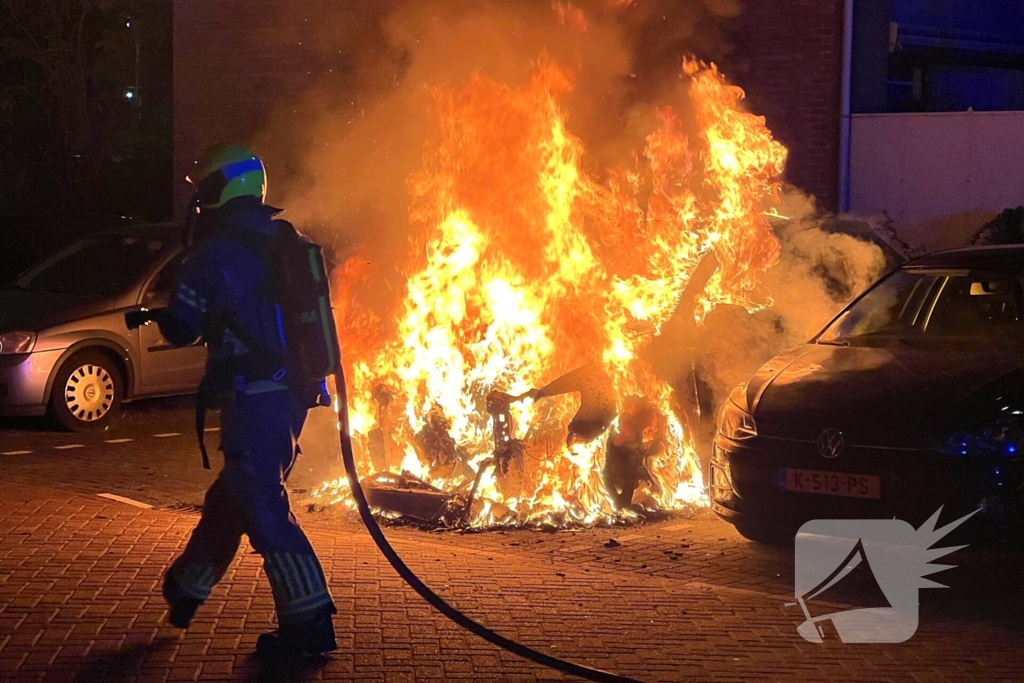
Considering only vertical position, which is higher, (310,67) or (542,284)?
(310,67)

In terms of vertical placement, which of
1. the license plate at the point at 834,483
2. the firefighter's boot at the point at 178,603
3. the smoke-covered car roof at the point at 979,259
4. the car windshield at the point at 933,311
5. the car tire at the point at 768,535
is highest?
the smoke-covered car roof at the point at 979,259

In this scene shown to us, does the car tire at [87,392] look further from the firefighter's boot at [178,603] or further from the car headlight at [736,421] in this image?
the firefighter's boot at [178,603]

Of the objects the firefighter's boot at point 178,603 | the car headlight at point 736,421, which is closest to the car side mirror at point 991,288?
the car headlight at point 736,421

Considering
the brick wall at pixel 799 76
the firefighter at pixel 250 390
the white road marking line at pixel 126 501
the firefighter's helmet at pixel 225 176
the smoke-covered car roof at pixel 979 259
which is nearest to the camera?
the firefighter at pixel 250 390

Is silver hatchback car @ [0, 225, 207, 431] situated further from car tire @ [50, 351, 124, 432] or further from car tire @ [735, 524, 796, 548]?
car tire @ [735, 524, 796, 548]

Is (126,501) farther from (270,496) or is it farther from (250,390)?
(250,390)

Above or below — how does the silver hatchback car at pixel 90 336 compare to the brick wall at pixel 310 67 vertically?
below

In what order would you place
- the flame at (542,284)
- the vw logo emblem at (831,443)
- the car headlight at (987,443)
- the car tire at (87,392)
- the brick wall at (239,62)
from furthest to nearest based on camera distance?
1. the brick wall at (239,62)
2. the car tire at (87,392)
3. the flame at (542,284)
4. the vw logo emblem at (831,443)
5. the car headlight at (987,443)

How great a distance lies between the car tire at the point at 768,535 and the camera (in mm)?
6773

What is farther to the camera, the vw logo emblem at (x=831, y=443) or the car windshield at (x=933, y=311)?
the car windshield at (x=933, y=311)

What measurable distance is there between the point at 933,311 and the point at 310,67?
10607 millimetres

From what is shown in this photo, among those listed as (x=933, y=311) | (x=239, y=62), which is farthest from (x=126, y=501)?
(x=239, y=62)

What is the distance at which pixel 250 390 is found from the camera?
17.0ft

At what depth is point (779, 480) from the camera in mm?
6723
